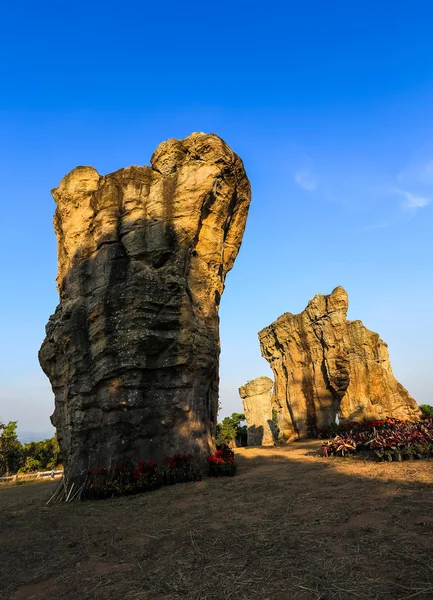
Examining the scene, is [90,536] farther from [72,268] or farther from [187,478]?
[72,268]

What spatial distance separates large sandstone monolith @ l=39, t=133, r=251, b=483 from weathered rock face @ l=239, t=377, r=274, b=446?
13.4 metres

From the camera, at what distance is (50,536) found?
6117mm

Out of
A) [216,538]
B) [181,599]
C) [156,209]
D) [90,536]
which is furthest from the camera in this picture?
[156,209]

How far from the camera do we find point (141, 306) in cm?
1101

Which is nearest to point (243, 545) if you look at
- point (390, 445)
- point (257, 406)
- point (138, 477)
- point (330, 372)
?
point (138, 477)

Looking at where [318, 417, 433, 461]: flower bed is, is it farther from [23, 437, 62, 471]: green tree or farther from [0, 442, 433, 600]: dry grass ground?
[23, 437, 62, 471]: green tree

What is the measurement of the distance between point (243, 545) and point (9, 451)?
29316 mm

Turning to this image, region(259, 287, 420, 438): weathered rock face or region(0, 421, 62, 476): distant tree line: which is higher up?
region(259, 287, 420, 438): weathered rock face

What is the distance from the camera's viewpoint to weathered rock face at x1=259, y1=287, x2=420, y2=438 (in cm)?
2472

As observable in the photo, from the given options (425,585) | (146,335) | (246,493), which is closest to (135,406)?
(146,335)

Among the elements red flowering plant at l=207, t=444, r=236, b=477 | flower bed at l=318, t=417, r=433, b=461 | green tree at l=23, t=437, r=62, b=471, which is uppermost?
flower bed at l=318, t=417, r=433, b=461

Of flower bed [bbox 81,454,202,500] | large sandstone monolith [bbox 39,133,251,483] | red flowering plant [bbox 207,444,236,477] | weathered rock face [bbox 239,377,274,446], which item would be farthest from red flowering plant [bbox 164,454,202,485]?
weathered rock face [bbox 239,377,274,446]

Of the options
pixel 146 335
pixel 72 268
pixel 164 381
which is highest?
pixel 72 268

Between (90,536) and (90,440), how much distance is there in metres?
5.13
